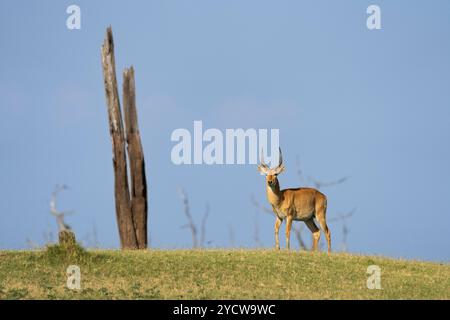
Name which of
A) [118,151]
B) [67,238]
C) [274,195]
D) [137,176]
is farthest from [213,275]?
[118,151]

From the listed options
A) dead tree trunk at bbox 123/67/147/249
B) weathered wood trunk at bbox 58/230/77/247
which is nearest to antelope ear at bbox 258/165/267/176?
dead tree trunk at bbox 123/67/147/249

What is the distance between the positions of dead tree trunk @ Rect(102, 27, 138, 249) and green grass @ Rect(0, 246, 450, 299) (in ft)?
6.59

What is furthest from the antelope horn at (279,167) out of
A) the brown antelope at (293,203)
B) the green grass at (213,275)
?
the green grass at (213,275)

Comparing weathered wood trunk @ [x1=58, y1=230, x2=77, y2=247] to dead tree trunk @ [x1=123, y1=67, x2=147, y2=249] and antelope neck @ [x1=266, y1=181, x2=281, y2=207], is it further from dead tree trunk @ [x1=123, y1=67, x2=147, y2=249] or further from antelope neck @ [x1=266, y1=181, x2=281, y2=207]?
antelope neck @ [x1=266, y1=181, x2=281, y2=207]

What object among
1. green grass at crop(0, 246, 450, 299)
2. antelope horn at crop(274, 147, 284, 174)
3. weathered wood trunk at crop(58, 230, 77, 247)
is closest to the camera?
green grass at crop(0, 246, 450, 299)

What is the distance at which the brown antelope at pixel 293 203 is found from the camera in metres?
23.0

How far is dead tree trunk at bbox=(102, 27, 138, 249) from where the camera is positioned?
79.2 feet

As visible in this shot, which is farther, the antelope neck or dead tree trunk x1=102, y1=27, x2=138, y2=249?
dead tree trunk x1=102, y1=27, x2=138, y2=249

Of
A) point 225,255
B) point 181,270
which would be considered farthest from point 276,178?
point 181,270

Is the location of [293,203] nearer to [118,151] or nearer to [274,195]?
[274,195]

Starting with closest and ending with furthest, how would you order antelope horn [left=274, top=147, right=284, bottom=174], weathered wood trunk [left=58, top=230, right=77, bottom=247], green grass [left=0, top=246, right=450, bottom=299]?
green grass [left=0, top=246, right=450, bottom=299] < weathered wood trunk [left=58, top=230, right=77, bottom=247] < antelope horn [left=274, top=147, right=284, bottom=174]

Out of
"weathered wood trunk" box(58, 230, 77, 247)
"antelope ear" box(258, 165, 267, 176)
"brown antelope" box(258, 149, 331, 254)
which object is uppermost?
"antelope ear" box(258, 165, 267, 176)

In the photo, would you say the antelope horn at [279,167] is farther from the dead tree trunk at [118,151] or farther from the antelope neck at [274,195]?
the dead tree trunk at [118,151]

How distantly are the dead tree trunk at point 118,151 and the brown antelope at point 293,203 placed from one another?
13.4 ft
